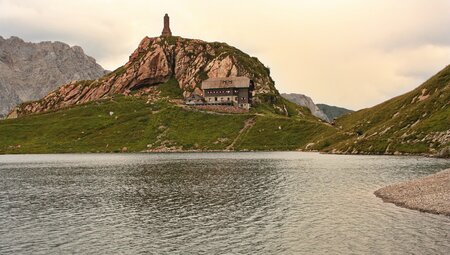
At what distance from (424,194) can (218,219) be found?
32.2m

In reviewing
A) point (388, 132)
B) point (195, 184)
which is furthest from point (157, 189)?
point (388, 132)

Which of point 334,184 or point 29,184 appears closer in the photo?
point 334,184

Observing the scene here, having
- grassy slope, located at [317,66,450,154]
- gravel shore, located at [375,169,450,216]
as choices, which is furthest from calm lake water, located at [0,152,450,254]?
grassy slope, located at [317,66,450,154]

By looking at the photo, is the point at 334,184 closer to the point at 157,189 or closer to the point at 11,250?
the point at 157,189

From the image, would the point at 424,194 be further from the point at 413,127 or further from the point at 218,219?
the point at 413,127

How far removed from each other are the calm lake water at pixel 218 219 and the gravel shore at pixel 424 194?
7.79ft

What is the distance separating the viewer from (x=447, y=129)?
14875 cm

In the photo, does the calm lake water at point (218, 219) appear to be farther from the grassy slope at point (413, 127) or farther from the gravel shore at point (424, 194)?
the grassy slope at point (413, 127)

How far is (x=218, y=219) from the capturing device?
53.2m

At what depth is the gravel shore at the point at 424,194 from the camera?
181 feet

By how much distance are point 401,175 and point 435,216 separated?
43.5 metres

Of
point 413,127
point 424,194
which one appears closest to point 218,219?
point 424,194

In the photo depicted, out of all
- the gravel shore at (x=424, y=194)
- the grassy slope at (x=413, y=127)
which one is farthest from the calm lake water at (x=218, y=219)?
the grassy slope at (x=413, y=127)

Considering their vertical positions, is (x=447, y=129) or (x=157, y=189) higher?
(x=447, y=129)
